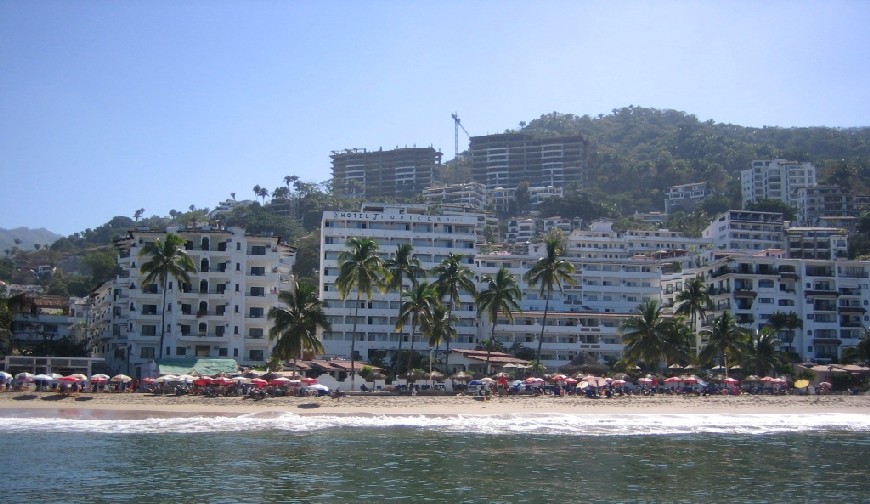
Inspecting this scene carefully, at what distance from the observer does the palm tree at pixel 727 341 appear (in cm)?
8475

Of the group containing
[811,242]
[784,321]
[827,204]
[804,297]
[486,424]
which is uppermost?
[827,204]

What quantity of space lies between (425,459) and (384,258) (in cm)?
6229

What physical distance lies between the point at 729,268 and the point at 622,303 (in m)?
15.2

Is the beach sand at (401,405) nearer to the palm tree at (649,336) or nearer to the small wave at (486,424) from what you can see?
the small wave at (486,424)

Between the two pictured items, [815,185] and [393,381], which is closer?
[393,381]

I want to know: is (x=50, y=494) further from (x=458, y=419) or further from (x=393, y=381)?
(x=393, y=381)

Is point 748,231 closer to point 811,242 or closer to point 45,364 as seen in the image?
point 811,242

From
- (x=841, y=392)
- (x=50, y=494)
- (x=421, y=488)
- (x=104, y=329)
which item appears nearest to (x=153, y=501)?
(x=50, y=494)

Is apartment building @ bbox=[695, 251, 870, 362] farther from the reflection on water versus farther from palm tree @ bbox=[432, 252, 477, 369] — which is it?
the reflection on water

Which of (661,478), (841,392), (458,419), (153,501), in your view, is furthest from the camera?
(841,392)

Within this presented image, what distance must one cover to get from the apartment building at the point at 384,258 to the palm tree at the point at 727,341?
85.9ft

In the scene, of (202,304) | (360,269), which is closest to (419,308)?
(360,269)

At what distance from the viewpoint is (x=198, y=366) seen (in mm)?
75188

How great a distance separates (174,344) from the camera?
Answer: 80.3 metres
